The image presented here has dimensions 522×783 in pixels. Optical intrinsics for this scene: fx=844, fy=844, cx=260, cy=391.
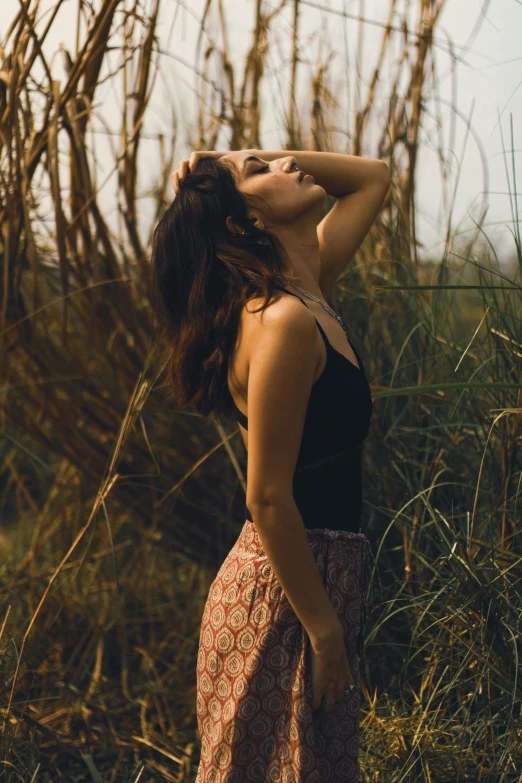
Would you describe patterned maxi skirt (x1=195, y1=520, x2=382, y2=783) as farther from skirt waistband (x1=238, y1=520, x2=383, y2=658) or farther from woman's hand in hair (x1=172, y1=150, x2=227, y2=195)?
woman's hand in hair (x1=172, y1=150, x2=227, y2=195)

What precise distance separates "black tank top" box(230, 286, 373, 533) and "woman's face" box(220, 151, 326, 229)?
6.6 inches

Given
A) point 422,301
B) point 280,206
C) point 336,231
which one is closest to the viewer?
point 280,206

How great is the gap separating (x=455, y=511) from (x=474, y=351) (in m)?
0.40

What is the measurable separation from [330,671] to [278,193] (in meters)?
0.75

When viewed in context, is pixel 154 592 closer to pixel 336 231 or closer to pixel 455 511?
pixel 455 511

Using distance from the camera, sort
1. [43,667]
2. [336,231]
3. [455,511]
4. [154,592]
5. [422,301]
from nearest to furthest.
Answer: [336,231]
[455,511]
[422,301]
[43,667]
[154,592]

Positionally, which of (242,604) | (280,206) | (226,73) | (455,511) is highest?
(226,73)

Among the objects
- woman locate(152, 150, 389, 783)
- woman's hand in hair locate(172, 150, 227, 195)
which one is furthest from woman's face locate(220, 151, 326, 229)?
woman's hand in hair locate(172, 150, 227, 195)

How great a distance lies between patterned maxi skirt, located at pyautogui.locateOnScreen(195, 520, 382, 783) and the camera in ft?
4.12

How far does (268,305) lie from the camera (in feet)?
4.00

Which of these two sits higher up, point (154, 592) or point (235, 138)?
point (235, 138)

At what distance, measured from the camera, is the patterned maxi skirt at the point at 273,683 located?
49.4 inches

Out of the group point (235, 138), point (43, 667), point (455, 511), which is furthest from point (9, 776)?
point (235, 138)

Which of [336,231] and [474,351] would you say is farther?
[474,351]
